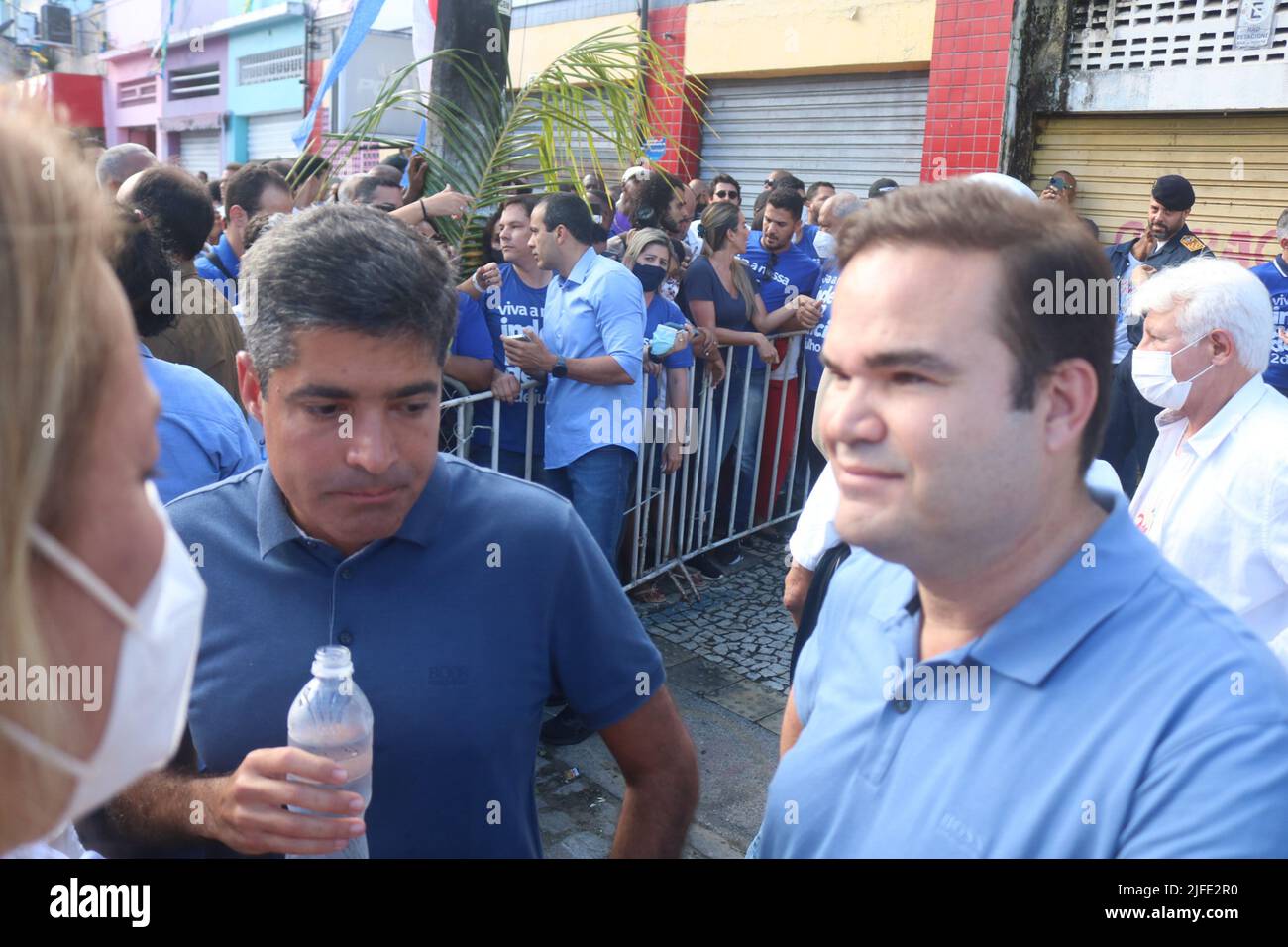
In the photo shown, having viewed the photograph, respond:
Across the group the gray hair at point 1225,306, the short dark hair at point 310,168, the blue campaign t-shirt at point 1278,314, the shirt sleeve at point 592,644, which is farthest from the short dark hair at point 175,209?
the blue campaign t-shirt at point 1278,314

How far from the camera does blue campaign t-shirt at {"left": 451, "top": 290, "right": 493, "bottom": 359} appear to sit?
5.11 metres

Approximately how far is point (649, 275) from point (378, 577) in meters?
4.43

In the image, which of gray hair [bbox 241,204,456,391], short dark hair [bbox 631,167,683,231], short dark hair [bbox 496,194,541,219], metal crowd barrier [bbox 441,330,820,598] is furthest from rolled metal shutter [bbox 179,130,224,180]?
gray hair [bbox 241,204,456,391]

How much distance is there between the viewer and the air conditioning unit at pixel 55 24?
24125 mm

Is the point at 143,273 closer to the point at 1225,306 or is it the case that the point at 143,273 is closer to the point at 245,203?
the point at 245,203

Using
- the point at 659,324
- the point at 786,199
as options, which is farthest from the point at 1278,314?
the point at 659,324

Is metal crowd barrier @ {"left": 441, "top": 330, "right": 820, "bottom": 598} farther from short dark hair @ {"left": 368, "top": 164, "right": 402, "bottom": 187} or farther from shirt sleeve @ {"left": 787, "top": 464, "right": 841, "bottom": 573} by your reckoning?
shirt sleeve @ {"left": 787, "top": 464, "right": 841, "bottom": 573}

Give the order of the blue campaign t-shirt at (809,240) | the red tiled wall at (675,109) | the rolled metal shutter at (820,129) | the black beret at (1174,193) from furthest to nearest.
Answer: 1. the red tiled wall at (675,109)
2. the rolled metal shutter at (820,129)
3. the blue campaign t-shirt at (809,240)
4. the black beret at (1174,193)

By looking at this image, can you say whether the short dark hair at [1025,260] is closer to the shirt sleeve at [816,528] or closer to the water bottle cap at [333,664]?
the water bottle cap at [333,664]

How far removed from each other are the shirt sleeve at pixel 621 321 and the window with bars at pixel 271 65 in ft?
58.9

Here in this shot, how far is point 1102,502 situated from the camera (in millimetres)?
1621

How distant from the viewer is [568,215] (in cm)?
523

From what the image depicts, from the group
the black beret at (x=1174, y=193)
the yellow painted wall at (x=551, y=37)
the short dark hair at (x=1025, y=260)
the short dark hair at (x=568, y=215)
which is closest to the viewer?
the short dark hair at (x=1025, y=260)

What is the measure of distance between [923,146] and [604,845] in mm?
9410
